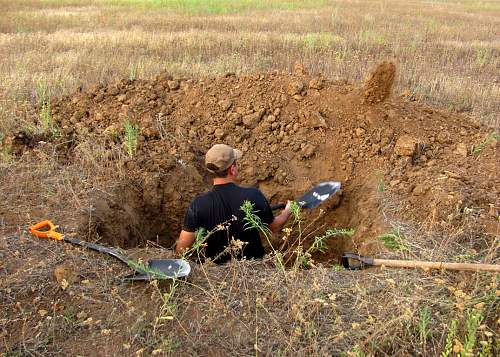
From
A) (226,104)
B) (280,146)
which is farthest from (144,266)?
(226,104)

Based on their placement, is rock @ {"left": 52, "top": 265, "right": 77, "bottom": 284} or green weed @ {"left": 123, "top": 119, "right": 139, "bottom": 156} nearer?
rock @ {"left": 52, "top": 265, "right": 77, "bottom": 284}

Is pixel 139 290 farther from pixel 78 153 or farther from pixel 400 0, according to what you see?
pixel 400 0

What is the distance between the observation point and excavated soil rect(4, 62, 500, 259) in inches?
171

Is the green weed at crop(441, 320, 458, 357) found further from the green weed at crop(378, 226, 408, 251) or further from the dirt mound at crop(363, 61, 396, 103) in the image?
the dirt mound at crop(363, 61, 396, 103)

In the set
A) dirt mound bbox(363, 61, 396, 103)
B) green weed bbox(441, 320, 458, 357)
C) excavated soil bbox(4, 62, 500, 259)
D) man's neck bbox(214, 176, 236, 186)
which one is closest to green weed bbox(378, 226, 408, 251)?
excavated soil bbox(4, 62, 500, 259)

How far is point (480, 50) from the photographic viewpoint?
10391 mm

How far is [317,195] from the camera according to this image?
4457 mm

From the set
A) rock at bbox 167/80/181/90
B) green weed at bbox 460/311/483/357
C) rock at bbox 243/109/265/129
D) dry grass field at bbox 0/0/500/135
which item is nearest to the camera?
green weed at bbox 460/311/483/357

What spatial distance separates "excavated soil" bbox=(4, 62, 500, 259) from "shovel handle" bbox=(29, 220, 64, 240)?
1.19ft

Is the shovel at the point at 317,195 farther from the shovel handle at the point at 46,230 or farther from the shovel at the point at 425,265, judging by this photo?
the shovel handle at the point at 46,230

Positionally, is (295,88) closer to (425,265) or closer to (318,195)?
(318,195)

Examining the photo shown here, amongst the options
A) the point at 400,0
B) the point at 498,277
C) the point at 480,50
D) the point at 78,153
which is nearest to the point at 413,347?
the point at 498,277

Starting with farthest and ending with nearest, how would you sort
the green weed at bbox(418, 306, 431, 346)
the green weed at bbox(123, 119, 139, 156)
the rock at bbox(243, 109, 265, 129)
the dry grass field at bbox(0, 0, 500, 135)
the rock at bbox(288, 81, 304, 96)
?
the dry grass field at bbox(0, 0, 500, 135) < the rock at bbox(288, 81, 304, 96) < the rock at bbox(243, 109, 265, 129) < the green weed at bbox(123, 119, 139, 156) < the green weed at bbox(418, 306, 431, 346)

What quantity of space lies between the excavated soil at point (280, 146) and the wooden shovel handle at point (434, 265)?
758 mm
